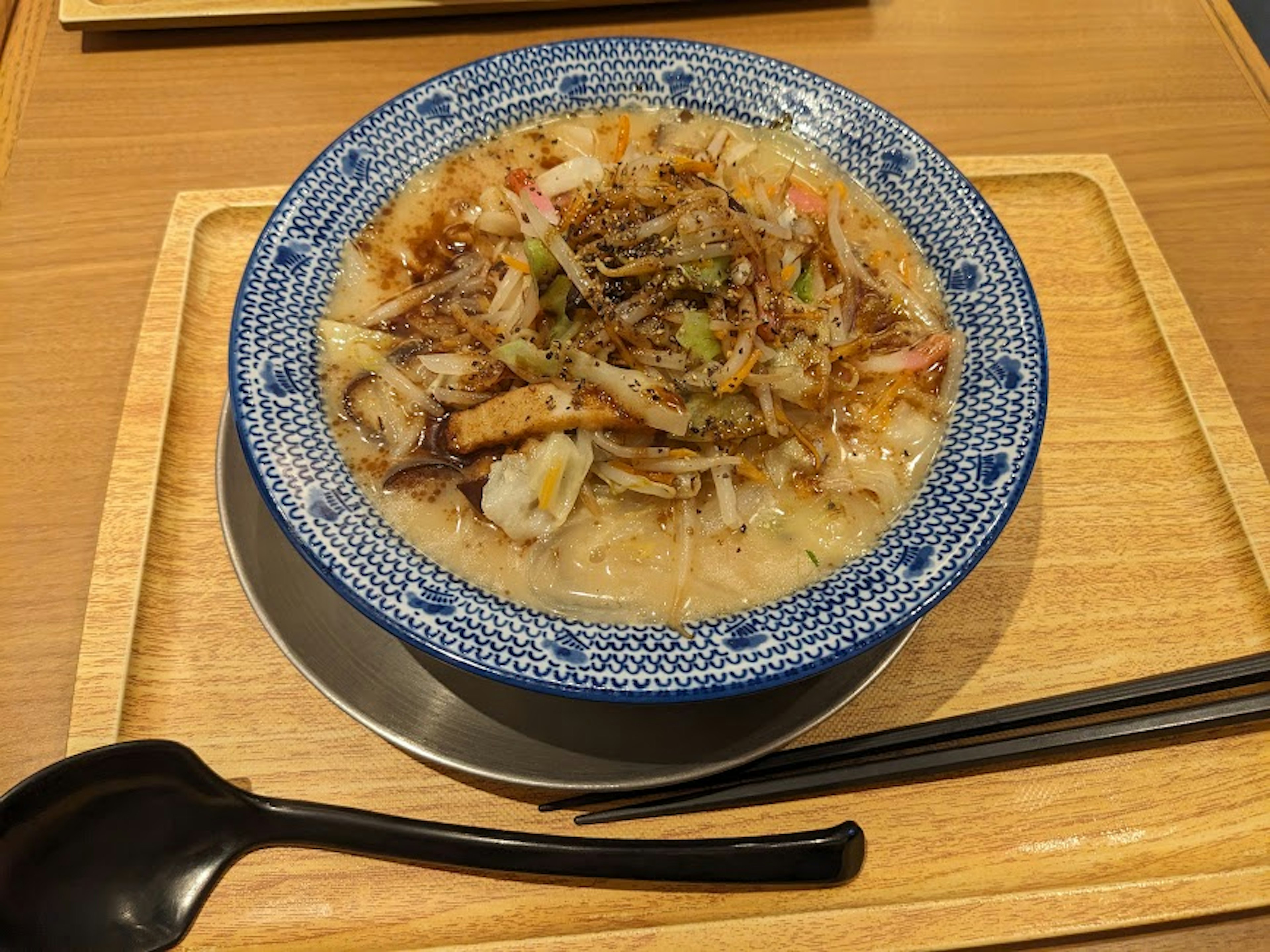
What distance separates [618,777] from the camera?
59.9 inches

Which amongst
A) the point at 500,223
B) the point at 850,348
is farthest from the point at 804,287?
the point at 500,223

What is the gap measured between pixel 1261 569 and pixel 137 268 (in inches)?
104

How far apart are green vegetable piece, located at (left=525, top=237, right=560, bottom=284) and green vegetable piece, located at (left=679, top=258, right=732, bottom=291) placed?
0.24m

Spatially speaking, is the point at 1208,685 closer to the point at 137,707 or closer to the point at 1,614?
the point at 137,707

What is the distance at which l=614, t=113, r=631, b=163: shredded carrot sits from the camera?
199 cm

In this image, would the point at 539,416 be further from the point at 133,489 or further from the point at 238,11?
the point at 238,11

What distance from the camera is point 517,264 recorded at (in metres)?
1.73

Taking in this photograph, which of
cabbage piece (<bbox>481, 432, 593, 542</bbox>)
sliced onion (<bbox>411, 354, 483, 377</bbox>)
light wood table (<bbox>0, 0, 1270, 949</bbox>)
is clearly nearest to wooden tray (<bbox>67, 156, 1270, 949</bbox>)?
light wood table (<bbox>0, 0, 1270, 949</bbox>)

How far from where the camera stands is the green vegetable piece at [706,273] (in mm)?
1624

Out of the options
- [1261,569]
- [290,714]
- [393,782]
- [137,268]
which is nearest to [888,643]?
[1261,569]

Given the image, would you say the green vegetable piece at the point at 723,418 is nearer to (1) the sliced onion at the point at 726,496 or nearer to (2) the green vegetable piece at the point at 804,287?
(1) the sliced onion at the point at 726,496

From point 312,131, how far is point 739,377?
1.68 meters

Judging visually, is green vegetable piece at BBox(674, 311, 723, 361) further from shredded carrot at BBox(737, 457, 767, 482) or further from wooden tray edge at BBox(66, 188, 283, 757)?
wooden tray edge at BBox(66, 188, 283, 757)

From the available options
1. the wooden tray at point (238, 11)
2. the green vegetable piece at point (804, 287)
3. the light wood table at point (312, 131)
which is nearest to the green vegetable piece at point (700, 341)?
the green vegetable piece at point (804, 287)
